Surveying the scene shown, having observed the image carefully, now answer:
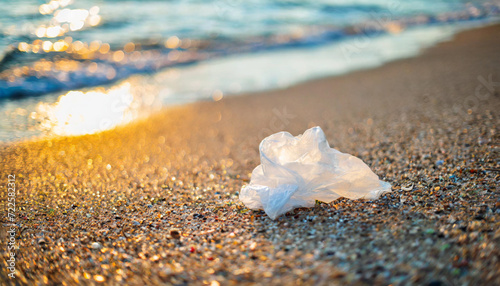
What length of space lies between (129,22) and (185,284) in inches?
434

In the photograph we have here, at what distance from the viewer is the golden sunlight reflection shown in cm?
450

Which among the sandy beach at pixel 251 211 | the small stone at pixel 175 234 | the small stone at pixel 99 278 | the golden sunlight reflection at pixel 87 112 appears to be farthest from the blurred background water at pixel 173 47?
the small stone at pixel 99 278

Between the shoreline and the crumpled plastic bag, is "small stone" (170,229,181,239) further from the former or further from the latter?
the shoreline

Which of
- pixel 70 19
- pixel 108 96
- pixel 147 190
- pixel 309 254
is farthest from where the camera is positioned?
pixel 70 19

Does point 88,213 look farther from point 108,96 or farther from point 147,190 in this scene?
point 108,96

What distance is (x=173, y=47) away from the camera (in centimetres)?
973

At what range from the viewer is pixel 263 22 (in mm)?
12617

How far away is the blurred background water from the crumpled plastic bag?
315 centimetres

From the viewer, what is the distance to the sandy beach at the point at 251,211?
1596 mm

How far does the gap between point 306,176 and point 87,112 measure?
4.14m

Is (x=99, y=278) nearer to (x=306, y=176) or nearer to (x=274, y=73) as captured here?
(x=306, y=176)

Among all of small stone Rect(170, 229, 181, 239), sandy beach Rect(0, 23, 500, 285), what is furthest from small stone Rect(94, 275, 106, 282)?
small stone Rect(170, 229, 181, 239)

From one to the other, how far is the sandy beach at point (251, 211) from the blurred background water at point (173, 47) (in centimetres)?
126

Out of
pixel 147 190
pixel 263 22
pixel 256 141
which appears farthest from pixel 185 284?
pixel 263 22
